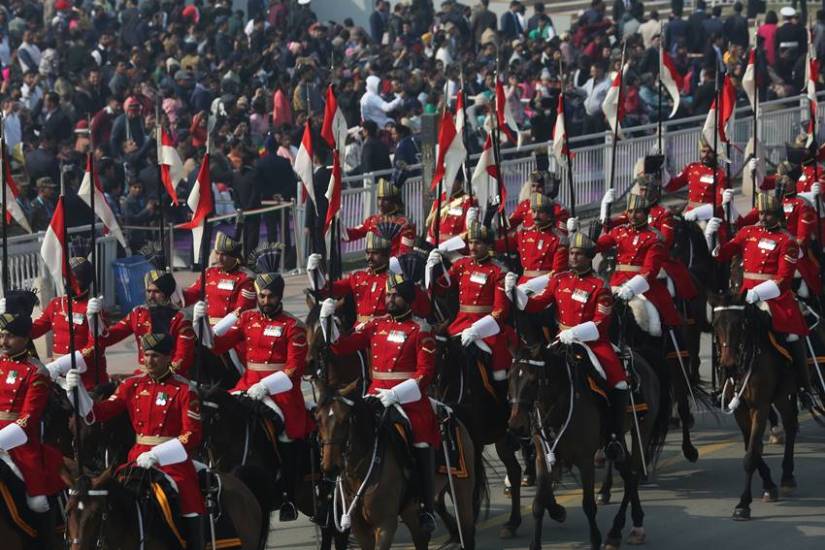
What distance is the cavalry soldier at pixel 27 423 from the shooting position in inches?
589

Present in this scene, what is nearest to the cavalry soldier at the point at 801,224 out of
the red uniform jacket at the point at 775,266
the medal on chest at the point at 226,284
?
the red uniform jacket at the point at 775,266

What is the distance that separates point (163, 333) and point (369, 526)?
2454mm

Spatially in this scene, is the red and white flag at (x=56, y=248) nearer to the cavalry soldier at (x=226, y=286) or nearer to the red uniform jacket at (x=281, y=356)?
the red uniform jacket at (x=281, y=356)

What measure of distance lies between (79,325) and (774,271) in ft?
22.8

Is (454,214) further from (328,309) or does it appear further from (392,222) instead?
(328,309)

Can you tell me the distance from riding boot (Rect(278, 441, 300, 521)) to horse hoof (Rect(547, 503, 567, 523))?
241cm

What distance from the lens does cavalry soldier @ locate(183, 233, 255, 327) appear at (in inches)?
774

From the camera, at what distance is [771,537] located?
18188 millimetres

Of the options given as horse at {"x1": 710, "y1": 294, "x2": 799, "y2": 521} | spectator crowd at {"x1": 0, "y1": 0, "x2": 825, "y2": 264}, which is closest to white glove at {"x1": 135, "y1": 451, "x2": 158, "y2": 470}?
horse at {"x1": 710, "y1": 294, "x2": 799, "y2": 521}

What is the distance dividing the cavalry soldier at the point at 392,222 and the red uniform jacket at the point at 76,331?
448cm

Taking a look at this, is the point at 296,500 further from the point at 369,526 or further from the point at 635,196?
the point at 635,196

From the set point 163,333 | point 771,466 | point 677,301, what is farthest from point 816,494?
point 163,333

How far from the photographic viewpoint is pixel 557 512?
1830 cm

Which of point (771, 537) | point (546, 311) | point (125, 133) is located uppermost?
point (125, 133)
